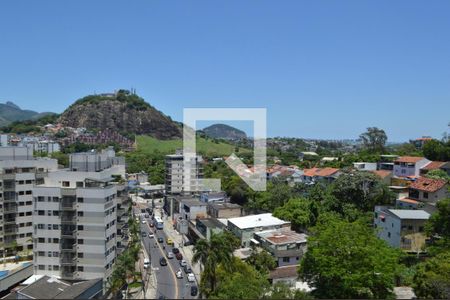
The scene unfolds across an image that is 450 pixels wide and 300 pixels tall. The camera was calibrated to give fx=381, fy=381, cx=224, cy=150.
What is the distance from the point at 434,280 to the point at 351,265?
331 cm

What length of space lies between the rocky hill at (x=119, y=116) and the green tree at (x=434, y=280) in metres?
105

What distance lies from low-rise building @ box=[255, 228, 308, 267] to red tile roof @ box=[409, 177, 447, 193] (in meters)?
10.9

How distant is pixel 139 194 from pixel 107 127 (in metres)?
60.3

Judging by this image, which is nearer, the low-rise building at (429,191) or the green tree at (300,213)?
the low-rise building at (429,191)

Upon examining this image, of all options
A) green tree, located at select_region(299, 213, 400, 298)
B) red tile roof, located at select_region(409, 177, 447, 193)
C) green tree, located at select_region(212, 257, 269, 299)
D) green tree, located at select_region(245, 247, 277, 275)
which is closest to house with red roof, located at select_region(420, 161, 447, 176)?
red tile roof, located at select_region(409, 177, 447, 193)

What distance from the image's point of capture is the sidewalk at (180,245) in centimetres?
2586

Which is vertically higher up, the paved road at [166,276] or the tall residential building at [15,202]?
the tall residential building at [15,202]

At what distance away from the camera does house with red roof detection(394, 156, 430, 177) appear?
126 ft

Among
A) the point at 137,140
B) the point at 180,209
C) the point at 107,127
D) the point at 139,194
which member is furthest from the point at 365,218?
the point at 107,127

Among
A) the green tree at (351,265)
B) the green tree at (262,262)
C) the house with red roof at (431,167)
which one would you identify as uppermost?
the house with red roof at (431,167)

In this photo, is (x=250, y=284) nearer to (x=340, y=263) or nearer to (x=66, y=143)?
(x=340, y=263)

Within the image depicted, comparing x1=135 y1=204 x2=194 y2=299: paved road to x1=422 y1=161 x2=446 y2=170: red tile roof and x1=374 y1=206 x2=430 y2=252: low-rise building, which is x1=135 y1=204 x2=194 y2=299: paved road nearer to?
x1=374 y1=206 x2=430 y2=252: low-rise building

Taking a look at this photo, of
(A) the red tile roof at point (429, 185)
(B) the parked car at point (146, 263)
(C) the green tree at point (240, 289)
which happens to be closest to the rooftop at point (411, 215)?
(A) the red tile roof at point (429, 185)

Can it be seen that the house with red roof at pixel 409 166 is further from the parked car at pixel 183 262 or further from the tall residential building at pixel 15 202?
the tall residential building at pixel 15 202
